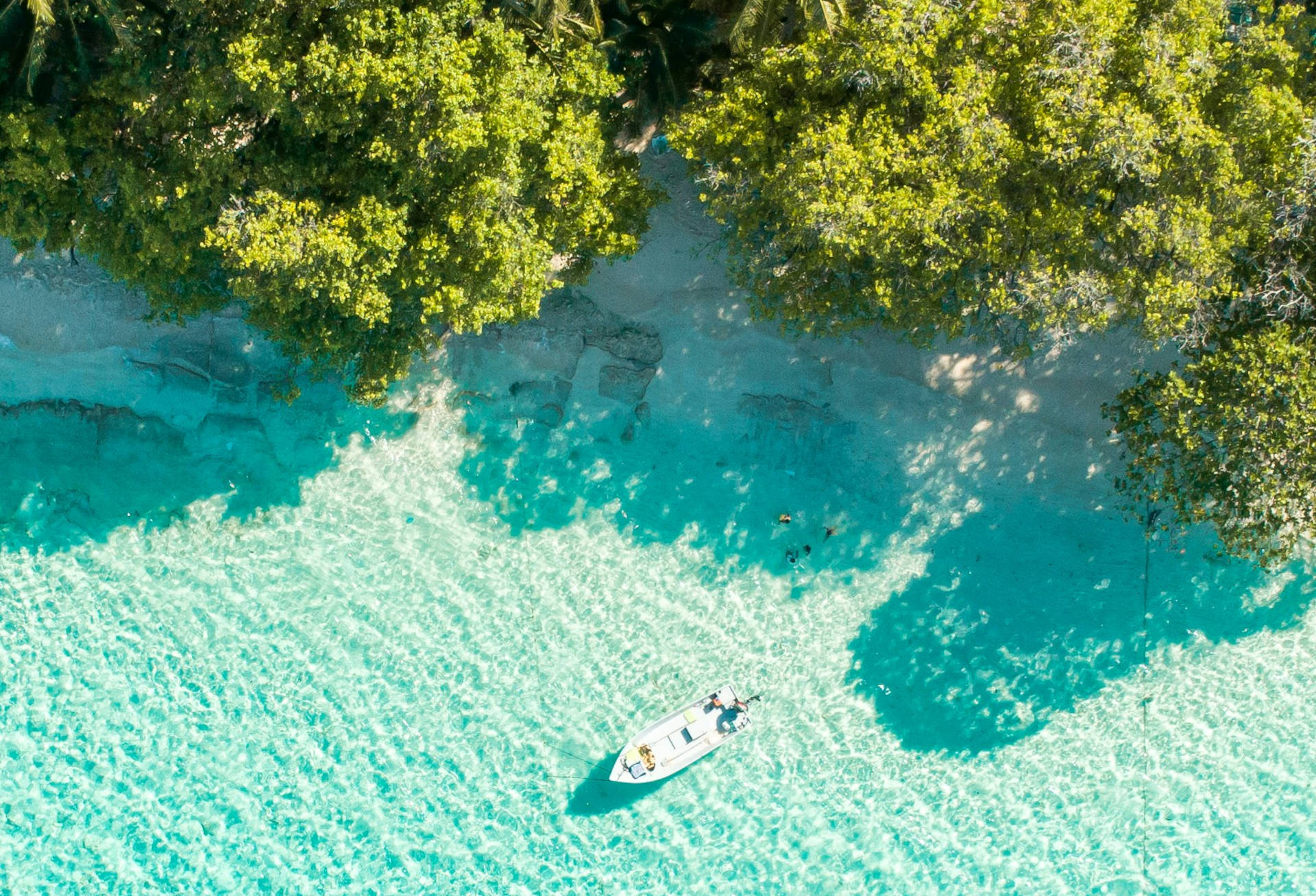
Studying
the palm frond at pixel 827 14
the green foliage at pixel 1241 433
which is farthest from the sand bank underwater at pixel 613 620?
the palm frond at pixel 827 14

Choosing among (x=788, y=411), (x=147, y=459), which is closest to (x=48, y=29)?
(x=147, y=459)

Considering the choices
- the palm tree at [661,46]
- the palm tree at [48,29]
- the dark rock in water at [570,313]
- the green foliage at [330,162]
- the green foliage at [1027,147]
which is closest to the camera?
the palm tree at [48,29]

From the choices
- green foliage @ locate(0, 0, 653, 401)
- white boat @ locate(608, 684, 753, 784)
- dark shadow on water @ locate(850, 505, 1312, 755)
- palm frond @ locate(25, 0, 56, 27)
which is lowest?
white boat @ locate(608, 684, 753, 784)

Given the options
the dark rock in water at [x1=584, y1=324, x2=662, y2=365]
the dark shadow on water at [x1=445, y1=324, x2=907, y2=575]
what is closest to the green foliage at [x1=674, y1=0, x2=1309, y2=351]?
the dark rock in water at [x1=584, y1=324, x2=662, y2=365]

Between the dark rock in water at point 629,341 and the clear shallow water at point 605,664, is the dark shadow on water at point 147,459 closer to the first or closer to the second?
the clear shallow water at point 605,664

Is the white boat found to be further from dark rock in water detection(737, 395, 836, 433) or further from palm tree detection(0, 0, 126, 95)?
palm tree detection(0, 0, 126, 95)

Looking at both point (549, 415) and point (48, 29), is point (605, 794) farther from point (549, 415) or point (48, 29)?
point (48, 29)
